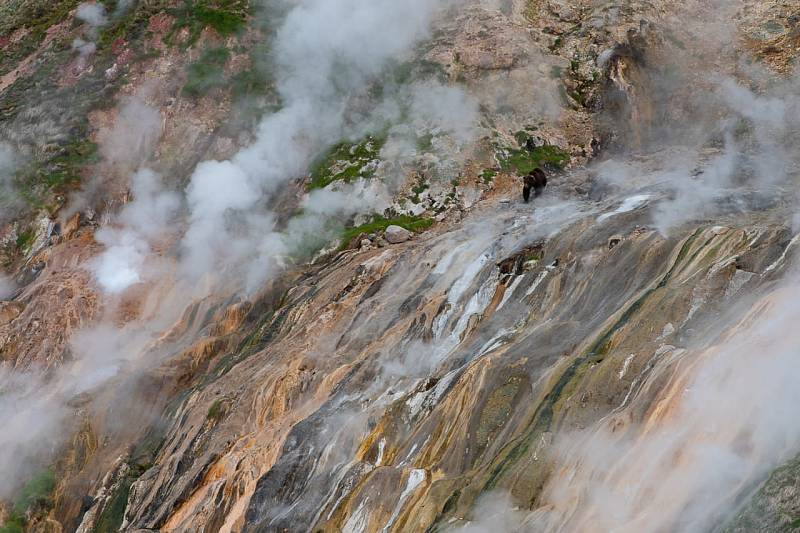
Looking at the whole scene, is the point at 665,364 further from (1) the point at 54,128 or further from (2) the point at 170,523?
(1) the point at 54,128

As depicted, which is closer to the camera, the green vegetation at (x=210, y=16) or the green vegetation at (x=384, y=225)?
the green vegetation at (x=384, y=225)

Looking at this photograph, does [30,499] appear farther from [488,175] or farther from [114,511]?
[488,175]

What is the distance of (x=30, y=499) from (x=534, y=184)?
71.8ft

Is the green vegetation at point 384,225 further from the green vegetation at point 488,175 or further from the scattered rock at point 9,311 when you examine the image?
the scattered rock at point 9,311

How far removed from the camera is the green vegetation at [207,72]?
41.3 metres

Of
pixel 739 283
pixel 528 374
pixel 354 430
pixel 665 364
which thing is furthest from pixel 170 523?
pixel 739 283

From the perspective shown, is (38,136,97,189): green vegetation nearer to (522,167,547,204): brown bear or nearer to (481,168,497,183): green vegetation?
(481,168,497,183): green vegetation

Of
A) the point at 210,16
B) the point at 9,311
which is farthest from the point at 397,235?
the point at 210,16

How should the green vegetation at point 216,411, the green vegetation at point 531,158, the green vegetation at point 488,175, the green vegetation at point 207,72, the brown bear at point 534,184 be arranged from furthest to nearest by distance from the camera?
the green vegetation at point 207,72 → the green vegetation at point 531,158 → the green vegetation at point 488,175 → the brown bear at point 534,184 → the green vegetation at point 216,411

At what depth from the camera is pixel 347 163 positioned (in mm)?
34781

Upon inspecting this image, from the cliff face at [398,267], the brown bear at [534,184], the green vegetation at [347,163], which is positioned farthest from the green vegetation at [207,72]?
the brown bear at [534,184]

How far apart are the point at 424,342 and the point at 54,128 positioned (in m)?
29.6

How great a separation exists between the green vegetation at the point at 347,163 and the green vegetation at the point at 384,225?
2966 millimetres

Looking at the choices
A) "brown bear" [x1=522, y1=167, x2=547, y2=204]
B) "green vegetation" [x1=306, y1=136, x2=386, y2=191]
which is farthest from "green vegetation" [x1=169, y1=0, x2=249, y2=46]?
"brown bear" [x1=522, y1=167, x2=547, y2=204]
